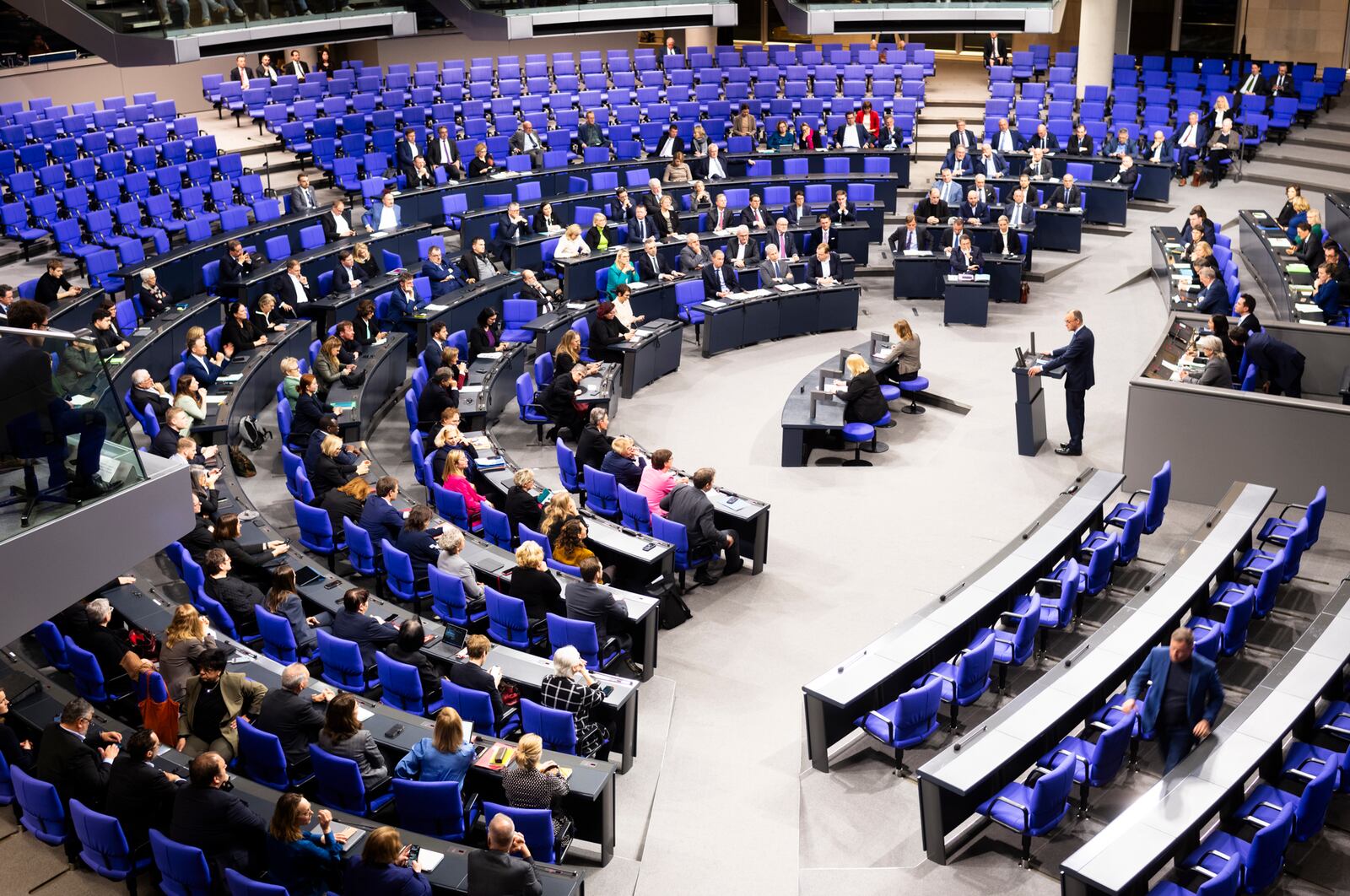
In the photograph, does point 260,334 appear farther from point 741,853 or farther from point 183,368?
point 741,853

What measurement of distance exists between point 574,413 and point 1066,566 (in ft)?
18.3

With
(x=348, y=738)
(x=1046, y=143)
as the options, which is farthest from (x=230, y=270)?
(x=1046, y=143)

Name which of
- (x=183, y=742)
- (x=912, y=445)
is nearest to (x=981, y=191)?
(x=912, y=445)

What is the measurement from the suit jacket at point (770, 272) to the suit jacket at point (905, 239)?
2.24m

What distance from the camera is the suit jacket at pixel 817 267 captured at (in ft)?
60.3

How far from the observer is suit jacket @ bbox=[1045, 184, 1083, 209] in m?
20.9

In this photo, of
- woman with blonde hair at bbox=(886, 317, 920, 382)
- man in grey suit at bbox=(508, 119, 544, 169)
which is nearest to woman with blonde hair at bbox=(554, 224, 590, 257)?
man in grey suit at bbox=(508, 119, 544, 169)

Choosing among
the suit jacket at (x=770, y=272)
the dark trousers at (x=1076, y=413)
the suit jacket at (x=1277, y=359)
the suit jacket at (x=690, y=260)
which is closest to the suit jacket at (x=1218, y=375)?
the suit jacket at (x=1277, y=359)

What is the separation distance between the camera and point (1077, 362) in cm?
1371

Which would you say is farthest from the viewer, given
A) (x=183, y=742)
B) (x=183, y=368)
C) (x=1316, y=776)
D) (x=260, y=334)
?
(x=260, y=334)

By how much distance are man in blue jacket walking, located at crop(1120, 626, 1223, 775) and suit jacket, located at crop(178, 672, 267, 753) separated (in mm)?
5494

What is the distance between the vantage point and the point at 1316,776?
785 cm

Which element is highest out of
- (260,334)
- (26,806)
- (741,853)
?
(260,334)

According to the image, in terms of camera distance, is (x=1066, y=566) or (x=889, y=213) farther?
(x=889, y=213)
